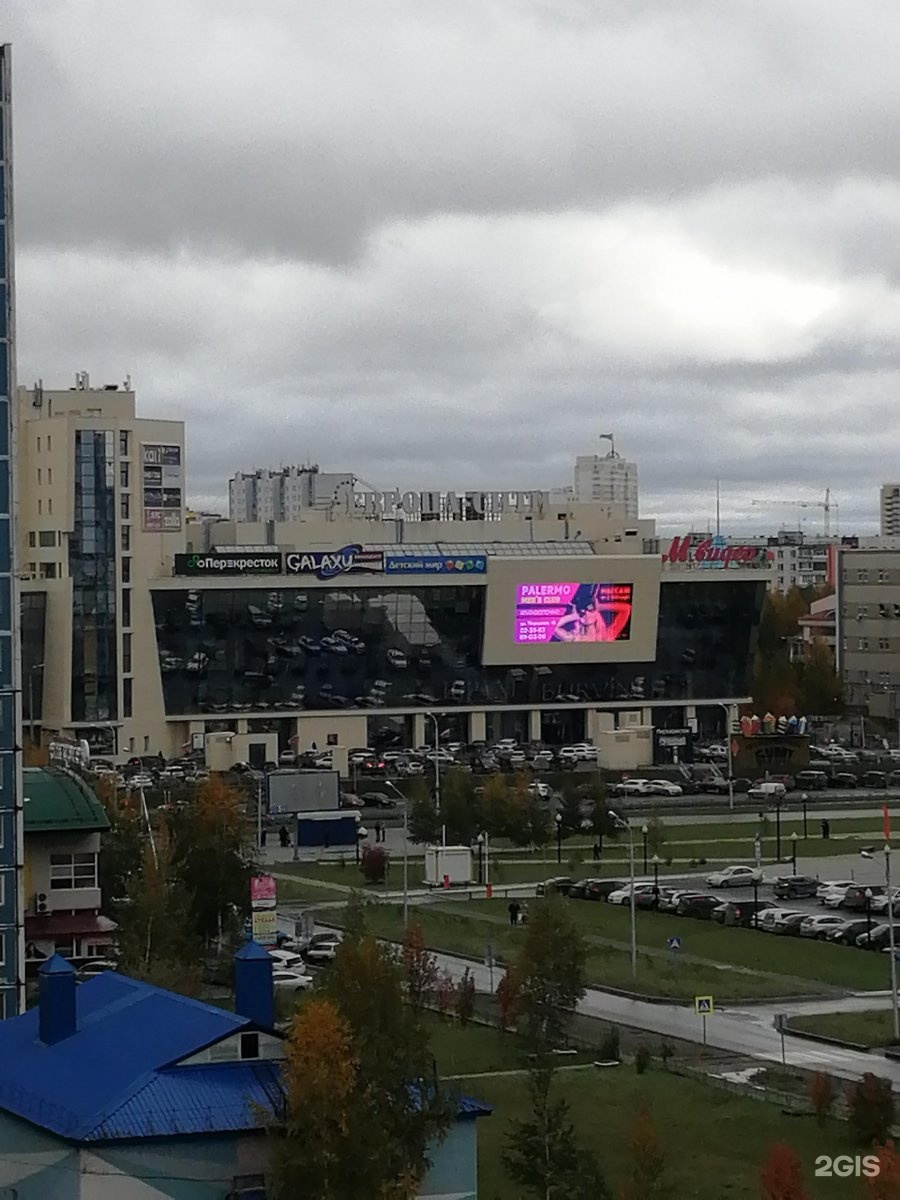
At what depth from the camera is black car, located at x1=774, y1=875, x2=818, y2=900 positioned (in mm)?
64188

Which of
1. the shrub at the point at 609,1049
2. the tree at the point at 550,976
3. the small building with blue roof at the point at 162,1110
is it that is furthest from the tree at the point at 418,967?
the small building with blue roof at the point at 162,1110

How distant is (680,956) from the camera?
5491cm

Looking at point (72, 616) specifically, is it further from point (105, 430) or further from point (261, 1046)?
point (261, 1046)

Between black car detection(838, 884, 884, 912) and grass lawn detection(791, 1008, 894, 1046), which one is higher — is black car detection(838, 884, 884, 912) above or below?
above

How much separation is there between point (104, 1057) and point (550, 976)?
593 inches

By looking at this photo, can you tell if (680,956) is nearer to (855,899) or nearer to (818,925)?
(818,925)

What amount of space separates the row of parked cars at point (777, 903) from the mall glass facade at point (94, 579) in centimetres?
4116

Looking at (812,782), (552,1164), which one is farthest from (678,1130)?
(812,782)

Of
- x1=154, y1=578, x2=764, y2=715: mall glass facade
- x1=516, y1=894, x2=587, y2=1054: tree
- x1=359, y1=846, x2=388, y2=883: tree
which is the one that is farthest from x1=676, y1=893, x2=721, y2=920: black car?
x1=154, y1=578, x2=764, y2=715: mall glass facade

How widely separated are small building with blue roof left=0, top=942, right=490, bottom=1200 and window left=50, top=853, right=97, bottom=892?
18.8 m

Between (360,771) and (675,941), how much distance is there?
170 ft

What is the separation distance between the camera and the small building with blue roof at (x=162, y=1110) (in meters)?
26.9

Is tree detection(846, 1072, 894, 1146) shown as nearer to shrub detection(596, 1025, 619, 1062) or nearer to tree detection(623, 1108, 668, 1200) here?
tree detection(623, 1108, 668, 1200)

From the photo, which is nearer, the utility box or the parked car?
the utility box
